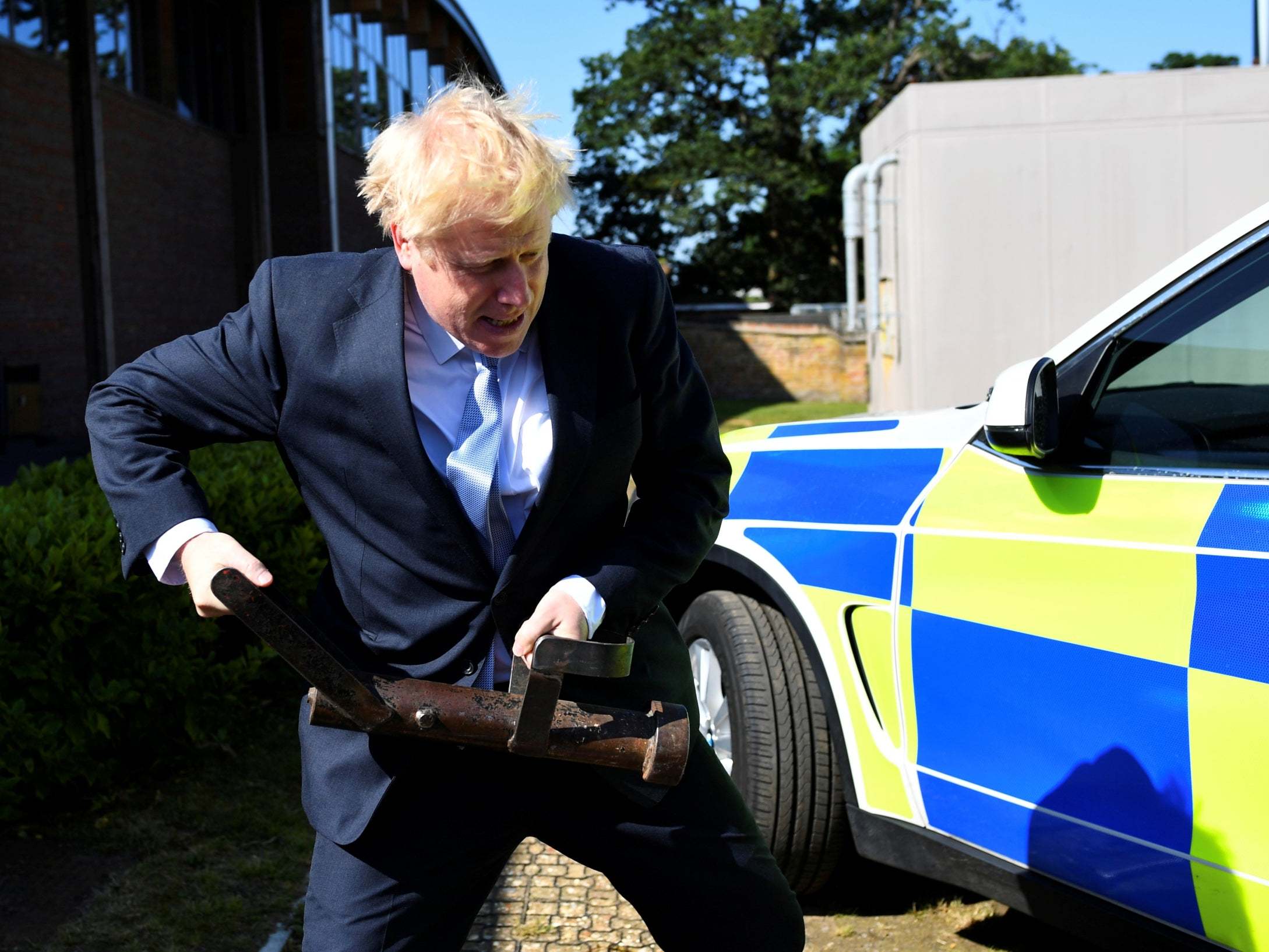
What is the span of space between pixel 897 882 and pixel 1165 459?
177 cm

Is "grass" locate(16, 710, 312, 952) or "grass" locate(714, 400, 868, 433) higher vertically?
"grass" locate(714, 400, 868, 433)

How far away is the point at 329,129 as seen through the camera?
1842 centimetres

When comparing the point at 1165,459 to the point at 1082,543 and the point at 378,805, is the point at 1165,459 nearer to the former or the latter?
A: the point at 1082,543

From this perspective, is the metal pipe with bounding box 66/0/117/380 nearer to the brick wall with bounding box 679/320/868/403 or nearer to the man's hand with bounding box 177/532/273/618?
the man's hand with bounding box 177/532/273/618

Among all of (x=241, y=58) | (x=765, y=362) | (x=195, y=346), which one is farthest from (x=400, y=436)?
(x=765, y=362)

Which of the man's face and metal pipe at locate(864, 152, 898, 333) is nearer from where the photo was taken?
the man's face

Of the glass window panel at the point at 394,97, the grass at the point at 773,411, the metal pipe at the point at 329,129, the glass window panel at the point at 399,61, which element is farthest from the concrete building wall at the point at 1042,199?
the glass window panel at the point at 399,61

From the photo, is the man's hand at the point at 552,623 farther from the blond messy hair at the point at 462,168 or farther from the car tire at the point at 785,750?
the car tire at the point at 785,750

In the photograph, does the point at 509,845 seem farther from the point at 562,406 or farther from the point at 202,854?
the point at 202,854

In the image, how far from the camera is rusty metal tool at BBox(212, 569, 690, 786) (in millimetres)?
1701

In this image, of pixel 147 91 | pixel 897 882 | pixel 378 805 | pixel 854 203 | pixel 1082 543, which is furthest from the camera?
pixel 147 91

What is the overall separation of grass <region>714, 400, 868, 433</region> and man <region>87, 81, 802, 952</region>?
18057 mm

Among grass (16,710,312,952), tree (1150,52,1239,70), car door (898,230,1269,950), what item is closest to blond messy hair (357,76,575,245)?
car door (898,230,1269,950)

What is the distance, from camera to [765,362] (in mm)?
30859
